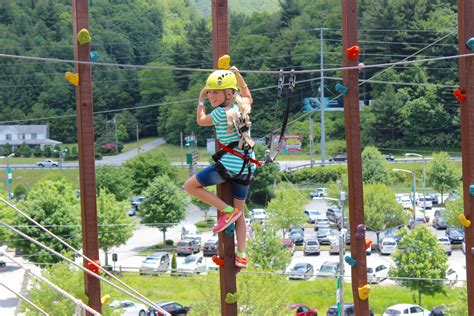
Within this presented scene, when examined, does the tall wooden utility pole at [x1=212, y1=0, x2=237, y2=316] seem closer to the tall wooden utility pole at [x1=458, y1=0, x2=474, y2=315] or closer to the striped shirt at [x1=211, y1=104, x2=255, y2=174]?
the striped shirt at [x1=211, y1=104, x2=255, y2=174]

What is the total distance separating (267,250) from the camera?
34.4m

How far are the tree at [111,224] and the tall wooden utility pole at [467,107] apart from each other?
95.7 feet

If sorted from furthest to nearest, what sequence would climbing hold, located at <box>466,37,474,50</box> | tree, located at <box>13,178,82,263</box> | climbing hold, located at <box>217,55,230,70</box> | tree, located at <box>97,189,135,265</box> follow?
tree, located at <box>97,189,135,265</box> < tree, located at <box>13,178,82,263</box> < climbing hold, located at <box>466,37,474,50</box> < climbing hold, located at <box>217,55,230,70</box>

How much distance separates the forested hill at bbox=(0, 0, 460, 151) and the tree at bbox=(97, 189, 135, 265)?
4240 cm

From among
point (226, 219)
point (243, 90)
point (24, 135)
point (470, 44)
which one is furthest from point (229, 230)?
point (24, 135)

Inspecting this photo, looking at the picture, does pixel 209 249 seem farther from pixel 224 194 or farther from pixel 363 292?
pixel 224 194

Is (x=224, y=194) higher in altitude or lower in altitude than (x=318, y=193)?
higher

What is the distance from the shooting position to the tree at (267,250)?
111ft

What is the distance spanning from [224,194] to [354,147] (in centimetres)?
188

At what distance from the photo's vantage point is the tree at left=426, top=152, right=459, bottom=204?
5865cm

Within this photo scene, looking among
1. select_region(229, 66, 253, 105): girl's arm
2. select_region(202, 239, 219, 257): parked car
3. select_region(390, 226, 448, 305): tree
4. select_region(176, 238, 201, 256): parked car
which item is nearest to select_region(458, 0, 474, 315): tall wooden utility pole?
select_region(229, 66, 253, 105): girl's arm

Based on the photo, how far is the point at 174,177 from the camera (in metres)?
62.5

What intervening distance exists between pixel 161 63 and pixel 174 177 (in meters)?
53.4

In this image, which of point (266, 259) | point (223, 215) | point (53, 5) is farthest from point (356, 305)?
point (53, 5)
